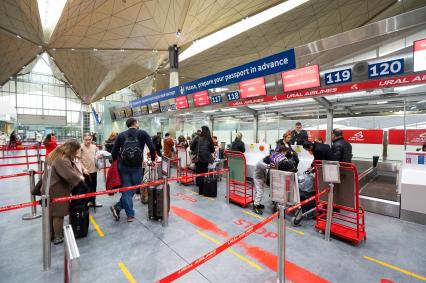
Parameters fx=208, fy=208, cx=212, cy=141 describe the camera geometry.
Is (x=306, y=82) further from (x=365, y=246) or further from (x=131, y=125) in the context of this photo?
(x=131, y=125)

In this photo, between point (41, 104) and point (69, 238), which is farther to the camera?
point (41, 104)

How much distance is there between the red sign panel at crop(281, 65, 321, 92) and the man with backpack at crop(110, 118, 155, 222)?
476cm

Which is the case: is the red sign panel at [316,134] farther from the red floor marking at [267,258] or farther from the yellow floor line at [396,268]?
the red floor marking at [267,258]

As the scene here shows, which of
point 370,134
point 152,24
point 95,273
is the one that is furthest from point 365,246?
point 152,24

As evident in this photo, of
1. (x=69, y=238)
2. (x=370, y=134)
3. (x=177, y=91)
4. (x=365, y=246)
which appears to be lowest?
(x=365, y=246)

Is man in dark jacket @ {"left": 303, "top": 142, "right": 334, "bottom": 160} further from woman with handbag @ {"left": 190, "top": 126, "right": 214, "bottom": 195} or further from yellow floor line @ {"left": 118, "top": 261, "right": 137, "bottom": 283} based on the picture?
yellow floor line @ {"left": 118, "top": 261, "right": 137, "bottom": 283}

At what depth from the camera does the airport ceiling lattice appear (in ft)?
37.0

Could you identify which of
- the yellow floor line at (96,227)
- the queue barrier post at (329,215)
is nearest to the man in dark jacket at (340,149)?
the queue barrier post at (329,215)

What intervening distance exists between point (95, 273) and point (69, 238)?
1.67 metres

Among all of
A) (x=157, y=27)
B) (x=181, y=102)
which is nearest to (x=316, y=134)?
(x=181, y=102)

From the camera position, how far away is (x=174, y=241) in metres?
3.27

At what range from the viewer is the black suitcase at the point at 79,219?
326cm

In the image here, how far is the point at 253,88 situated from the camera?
24.6 feet

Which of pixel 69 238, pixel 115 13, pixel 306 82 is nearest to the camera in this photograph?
pixel 69 238
